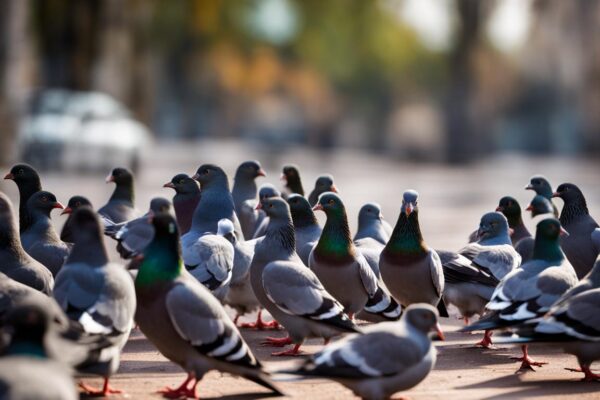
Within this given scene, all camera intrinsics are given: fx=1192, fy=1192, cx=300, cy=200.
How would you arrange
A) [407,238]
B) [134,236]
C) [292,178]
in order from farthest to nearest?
[292,178], [134,236], [407,238]

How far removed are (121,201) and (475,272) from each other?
133 inches

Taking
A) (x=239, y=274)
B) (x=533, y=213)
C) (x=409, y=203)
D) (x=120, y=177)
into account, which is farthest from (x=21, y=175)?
(x=533, y=213)

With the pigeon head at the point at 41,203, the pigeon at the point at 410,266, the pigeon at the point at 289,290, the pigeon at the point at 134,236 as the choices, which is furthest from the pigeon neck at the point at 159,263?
the pigeon at the point at 410,266

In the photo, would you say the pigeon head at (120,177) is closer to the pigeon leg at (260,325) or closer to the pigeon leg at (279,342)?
the pigeon leg at (260,325)

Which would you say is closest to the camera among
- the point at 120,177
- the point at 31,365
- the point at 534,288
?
the point at 31,365

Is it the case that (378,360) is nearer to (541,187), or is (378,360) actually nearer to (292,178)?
(541,187)

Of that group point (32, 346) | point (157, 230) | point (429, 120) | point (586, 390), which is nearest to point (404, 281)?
point (586, 390)

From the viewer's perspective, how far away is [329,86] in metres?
66.0

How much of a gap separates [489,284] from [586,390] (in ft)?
6.13

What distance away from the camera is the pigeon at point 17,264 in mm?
7566

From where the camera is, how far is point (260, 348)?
8.62 m

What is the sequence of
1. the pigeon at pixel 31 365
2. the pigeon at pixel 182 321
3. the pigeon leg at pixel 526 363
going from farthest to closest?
1. the pigeon leg at pixel 526 363
2. the pigeon at pixel 182 321
3. the pigeon at pixel 31 365

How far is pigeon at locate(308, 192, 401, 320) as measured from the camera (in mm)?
8789

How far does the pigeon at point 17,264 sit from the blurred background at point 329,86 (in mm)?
11087
